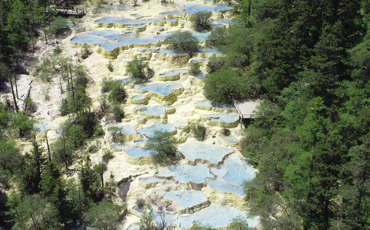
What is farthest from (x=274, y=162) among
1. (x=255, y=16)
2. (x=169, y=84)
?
(x=255, y=16)

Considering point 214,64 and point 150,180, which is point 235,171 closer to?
point 150,180

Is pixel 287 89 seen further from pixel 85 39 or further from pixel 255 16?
pixel 85 39

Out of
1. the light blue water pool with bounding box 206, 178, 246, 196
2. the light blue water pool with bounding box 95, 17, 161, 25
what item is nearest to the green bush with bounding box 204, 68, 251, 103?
the light blue water pool with bounding box 206, 178, 246, 196

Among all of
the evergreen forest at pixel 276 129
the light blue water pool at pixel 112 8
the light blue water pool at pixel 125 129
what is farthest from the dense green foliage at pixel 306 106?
the light blue water pool at pixel 112 8

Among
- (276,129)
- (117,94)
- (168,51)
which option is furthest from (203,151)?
(168,51)

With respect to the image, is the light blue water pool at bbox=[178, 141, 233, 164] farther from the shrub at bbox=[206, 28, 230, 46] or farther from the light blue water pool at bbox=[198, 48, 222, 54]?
the shrub at bbox=[206, 28, 230, 46]

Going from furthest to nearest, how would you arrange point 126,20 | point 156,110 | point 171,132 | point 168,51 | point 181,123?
point 126,20
point 168,51
point 156,110
point 181,123
point 171,132

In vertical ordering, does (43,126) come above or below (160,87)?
below
